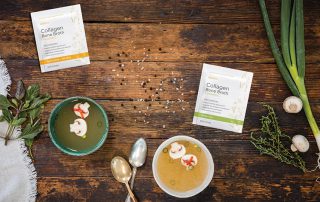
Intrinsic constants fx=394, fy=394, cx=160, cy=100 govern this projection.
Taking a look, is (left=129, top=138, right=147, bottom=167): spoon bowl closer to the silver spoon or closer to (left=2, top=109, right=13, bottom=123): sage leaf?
the silver spoon

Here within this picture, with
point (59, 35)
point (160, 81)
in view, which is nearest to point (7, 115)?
point (59, 35)

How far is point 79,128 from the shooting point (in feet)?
4.41

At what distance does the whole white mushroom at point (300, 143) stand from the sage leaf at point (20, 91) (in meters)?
0.96

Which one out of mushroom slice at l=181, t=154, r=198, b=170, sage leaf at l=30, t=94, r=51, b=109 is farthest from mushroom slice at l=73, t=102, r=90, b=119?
mushroom slice at l=181, t=154, r=198, b=170

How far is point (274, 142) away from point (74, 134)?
27.9 inches

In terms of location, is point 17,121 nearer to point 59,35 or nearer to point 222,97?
point 59,35

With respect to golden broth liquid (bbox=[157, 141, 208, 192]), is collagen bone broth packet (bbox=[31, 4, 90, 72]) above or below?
above

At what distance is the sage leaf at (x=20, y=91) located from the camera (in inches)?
54.1

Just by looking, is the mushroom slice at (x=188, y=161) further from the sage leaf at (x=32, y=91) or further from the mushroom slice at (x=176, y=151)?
the sage leaf at (x=32, y=91)

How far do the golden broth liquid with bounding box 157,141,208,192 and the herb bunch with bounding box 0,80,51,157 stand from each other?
0.45 meters

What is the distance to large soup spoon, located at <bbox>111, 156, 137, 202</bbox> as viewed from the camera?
1.37 meters

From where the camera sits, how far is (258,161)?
1.43 metres

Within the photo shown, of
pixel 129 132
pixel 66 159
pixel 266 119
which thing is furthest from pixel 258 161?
pixel 66 159

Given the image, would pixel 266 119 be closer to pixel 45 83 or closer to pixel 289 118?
pixel 289 118
